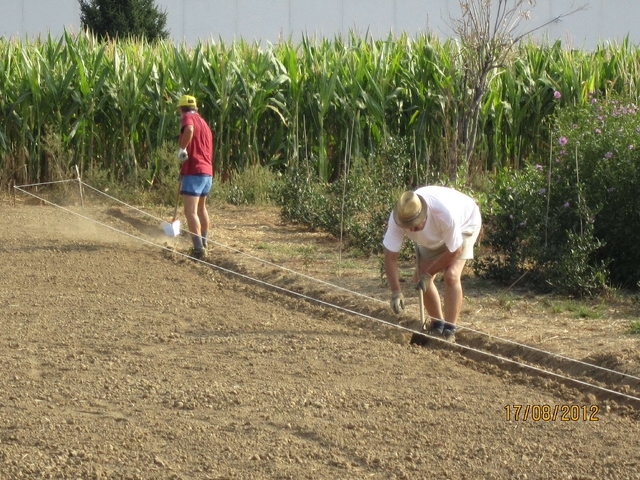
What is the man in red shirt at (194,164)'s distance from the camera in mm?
10211

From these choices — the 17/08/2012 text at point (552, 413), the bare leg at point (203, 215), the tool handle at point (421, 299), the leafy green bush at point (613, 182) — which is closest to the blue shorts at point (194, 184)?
the bare leg at point (203, 215)

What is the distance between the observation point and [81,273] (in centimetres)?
973

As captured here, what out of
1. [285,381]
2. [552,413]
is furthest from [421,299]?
[552,413]

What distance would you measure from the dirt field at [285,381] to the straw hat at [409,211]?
1019mm

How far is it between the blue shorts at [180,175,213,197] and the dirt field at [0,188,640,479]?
2.86 ft

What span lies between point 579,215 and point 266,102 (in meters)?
7.84

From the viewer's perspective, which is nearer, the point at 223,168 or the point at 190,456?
the point at 190,456

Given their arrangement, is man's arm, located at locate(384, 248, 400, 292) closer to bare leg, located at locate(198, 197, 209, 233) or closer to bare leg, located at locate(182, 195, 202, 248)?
bare leg, located at locate(182, 195, 202, 248)

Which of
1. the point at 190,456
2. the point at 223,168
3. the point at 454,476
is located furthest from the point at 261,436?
the point at 223,168

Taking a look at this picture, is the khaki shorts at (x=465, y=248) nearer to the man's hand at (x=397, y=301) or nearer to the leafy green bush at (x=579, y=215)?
the man's hand at (x=397, y=301)

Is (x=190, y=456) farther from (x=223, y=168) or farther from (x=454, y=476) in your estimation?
(x=223, y=168)

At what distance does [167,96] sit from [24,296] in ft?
23.9

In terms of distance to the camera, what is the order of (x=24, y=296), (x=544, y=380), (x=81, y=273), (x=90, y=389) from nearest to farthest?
(x=90, y=389) → (x=544, y=380) → (x=24, y=296) → (x=81, y=273)

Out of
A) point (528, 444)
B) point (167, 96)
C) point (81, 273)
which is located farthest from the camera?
point (167, 96)
